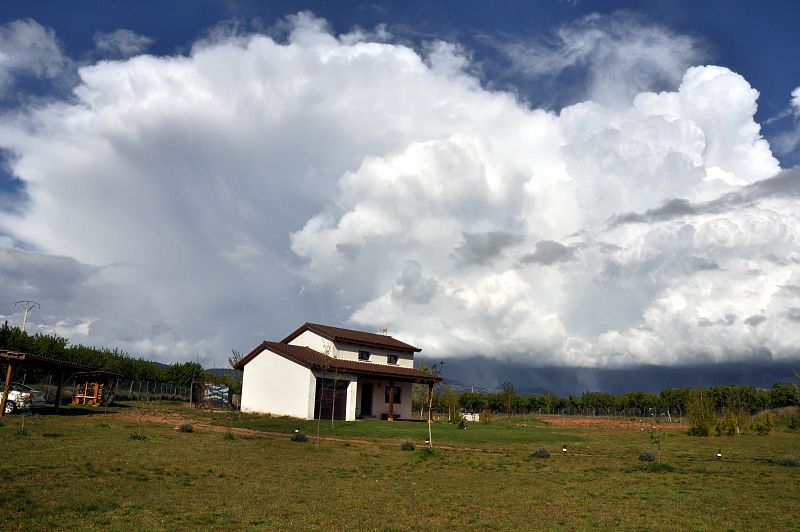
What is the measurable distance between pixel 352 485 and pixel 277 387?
1210 inches

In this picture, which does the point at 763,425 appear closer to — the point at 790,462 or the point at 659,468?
the point at 790,462

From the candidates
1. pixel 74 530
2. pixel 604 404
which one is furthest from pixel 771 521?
pixel 604 404

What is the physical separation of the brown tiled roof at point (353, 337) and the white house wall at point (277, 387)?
5.44 meters

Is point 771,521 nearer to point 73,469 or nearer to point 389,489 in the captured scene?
point 389,489

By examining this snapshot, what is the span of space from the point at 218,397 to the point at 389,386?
23.9 m

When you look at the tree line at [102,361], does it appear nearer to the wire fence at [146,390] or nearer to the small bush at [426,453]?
the wire fence at [146,390]

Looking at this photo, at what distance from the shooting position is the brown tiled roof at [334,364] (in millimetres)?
44566

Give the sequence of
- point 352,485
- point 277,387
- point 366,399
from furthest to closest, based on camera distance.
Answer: point 366,399, point 277,387, point 352,485

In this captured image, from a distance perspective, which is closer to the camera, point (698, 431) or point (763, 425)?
point (698, 431)

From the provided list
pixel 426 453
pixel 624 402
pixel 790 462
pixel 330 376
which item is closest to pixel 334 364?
pixel 330 376

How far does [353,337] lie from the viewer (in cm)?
5322

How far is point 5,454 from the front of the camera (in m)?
17.6

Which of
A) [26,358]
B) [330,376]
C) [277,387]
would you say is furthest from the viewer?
[277,387]

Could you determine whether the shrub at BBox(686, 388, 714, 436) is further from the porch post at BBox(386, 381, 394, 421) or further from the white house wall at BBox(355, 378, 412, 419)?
the porch post at BBox(386, 381, 394, 421)
